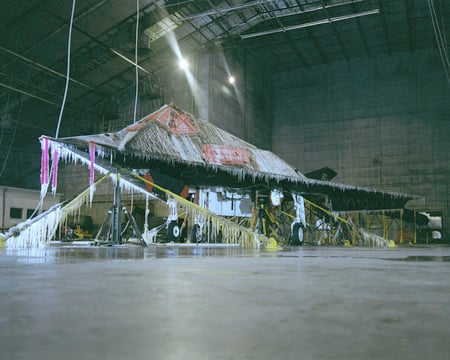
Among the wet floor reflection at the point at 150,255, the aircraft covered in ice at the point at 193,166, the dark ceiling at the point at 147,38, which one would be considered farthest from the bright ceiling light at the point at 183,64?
the wet floor reflection at the point at 150,255

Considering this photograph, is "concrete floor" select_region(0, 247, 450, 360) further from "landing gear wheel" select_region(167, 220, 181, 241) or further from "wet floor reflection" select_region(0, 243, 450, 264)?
"landing gear wheel" select_region(167, 220, 181, 241)

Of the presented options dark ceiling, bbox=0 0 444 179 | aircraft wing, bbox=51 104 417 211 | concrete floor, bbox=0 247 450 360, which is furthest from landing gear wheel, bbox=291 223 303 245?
dark ceiling, bbox=0 0 444 179

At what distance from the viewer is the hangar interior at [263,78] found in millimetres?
25906

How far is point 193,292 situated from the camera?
2.29 metres

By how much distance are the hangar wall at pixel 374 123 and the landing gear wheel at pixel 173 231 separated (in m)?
23.6

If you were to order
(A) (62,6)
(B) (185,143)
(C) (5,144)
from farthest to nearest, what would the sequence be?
(C) (5,144) → (A) (62,6) → (B) (185,143)

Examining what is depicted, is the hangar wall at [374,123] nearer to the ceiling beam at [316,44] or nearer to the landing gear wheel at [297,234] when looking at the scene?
the ceiling beam at [316,44]

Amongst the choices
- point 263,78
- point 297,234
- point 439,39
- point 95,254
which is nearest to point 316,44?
point 263,78

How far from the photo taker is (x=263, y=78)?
38625 millimetres

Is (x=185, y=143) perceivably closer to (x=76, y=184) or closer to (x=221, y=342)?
(x=221, y=342)

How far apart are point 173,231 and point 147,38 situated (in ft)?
54.0

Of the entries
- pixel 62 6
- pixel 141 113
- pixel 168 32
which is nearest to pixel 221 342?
pixel 62 6

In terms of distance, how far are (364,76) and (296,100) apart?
20.4 feet

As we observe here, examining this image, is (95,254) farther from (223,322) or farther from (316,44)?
(316,44)
